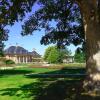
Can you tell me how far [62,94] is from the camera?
1650 cm

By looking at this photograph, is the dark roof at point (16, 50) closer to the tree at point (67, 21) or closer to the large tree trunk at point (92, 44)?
the tree at point (67, 21)

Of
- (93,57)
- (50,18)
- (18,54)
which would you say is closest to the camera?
(93,57)

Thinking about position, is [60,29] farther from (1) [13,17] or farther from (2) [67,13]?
(1) [13,17]

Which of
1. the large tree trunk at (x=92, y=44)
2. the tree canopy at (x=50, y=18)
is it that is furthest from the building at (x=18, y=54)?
the large tree trunk at (x=92, y=44)

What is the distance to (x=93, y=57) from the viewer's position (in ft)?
57.7

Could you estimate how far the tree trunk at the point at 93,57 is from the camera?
17.5 meters

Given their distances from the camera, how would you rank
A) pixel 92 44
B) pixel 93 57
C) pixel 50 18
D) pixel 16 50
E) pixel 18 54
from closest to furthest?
1. pixel 93 57
2. pixel 92 44
3. pixel 50 18
4. pixel 18 54
5. pixel 16 50

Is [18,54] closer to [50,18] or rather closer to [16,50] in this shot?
[16,50]

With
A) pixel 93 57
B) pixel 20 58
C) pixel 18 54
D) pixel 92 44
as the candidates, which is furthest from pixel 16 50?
pixel 93 57

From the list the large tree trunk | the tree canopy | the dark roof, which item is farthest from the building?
the large tree trunk

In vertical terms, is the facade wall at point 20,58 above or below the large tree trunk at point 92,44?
above

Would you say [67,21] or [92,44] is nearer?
[92,44]

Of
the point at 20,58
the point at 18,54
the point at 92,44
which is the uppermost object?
the point at 18,54

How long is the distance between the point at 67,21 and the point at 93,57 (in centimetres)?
1037
